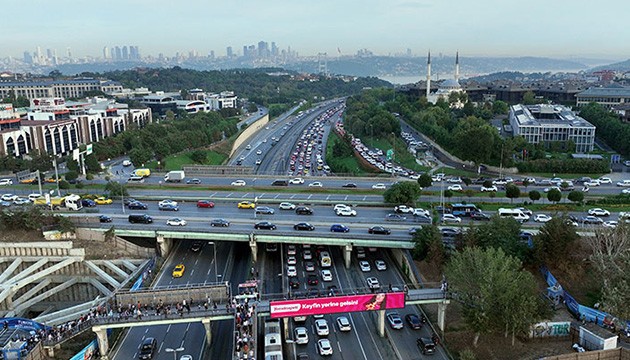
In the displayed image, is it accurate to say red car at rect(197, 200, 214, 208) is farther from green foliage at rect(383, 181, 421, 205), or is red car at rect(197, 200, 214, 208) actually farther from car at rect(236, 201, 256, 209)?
green foliage at rect(383, 181, 421, 205)

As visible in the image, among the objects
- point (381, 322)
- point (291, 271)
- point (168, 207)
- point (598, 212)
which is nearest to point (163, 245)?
Result: point (168, 207)

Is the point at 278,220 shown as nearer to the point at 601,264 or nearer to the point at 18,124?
the point at 601,264

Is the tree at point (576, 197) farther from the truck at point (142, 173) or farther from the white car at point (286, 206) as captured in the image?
the truck at point (142, 173)

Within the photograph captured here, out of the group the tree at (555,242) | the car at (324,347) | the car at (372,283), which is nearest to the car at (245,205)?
the car at (372,283)

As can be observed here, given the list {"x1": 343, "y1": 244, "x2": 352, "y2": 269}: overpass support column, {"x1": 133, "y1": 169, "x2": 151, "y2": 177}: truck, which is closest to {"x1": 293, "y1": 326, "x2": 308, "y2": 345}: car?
{"x1": 343, "y1": 244, "x2": 352, "y2": 269}: overpass support column

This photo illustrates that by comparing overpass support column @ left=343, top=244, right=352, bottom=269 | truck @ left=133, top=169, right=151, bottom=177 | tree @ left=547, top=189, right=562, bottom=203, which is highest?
tree @ left=547, top=189, right=562, bottom=203

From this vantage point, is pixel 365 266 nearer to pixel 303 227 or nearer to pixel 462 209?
pixel 303 227
